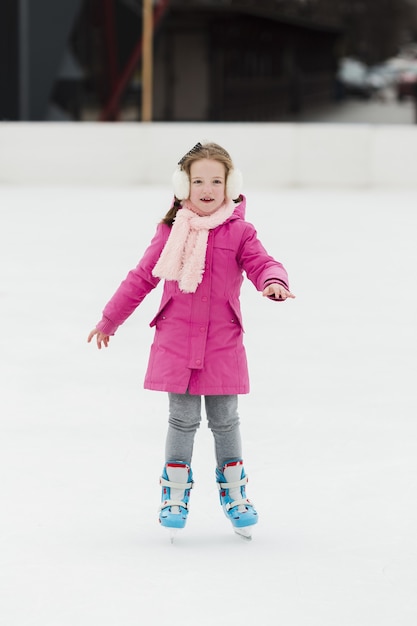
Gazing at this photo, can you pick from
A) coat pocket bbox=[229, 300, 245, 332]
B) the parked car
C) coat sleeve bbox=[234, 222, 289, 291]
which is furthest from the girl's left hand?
the parked car

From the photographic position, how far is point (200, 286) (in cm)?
302

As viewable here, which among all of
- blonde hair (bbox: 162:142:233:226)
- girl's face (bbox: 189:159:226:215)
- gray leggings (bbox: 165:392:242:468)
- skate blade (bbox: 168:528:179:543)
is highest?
blonde hair (bbox: 162:142:233:226)

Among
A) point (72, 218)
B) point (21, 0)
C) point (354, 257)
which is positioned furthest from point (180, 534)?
point (21, 0)

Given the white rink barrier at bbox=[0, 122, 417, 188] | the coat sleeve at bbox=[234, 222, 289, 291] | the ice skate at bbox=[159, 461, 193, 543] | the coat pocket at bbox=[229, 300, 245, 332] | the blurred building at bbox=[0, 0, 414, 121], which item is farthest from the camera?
the blurred building at bbox=[0, 0, 414, 121]

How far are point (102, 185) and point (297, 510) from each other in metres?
12.7

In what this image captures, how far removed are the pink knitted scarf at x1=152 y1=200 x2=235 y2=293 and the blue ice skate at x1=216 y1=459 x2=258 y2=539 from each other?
49 cm

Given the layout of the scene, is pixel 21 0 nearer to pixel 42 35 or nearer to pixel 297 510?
pixel 42 35

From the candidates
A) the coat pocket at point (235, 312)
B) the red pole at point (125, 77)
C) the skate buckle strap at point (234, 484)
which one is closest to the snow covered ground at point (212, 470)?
the skate buckle strap at point (234, 484)

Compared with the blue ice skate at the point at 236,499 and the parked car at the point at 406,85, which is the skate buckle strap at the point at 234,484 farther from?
the parked car at the point at 406,85

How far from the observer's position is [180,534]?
127 inches

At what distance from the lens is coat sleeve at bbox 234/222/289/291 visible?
9.61ft

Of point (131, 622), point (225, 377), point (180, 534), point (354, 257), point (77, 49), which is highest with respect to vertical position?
point (77, 49)

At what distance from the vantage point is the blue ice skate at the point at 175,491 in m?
3.14

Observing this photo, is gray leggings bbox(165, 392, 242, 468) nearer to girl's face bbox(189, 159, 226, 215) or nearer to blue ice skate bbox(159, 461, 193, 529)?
blue ice skate bbox(159, 461, 193, 529)
